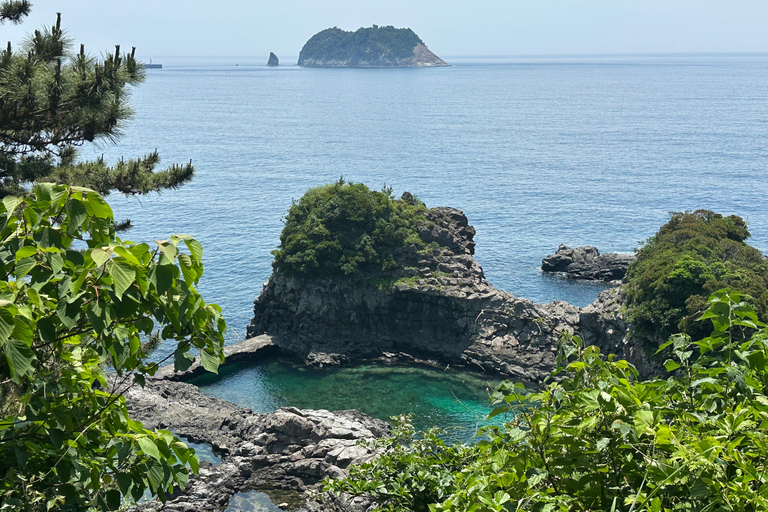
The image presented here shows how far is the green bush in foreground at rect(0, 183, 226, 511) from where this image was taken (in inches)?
211

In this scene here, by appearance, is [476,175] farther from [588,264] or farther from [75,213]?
[75,213]

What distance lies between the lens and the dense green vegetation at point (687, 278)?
40219 mm

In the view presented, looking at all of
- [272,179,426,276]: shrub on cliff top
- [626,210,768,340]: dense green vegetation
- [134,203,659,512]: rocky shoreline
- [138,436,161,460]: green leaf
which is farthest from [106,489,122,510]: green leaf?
[272,179,426,276]: shrub on cliff top

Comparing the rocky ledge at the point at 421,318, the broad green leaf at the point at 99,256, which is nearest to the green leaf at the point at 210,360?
the broad green leaf at the point at 99,256

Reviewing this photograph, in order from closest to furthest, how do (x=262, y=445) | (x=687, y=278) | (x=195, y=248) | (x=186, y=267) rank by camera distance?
(x=186, y=267)
(x=195, y=248)
(x=262, y=445)
(x=687, y=278)

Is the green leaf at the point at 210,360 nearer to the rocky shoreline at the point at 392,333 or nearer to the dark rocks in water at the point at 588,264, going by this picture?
the rocky shoreline at the point at 392,333

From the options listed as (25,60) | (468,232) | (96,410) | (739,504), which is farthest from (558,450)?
(468,232)

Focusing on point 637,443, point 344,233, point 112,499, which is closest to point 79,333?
point 112,499

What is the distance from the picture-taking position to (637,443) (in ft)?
17.0

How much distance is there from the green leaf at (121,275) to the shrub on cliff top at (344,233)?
49.8 m

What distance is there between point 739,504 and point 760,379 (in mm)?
2323

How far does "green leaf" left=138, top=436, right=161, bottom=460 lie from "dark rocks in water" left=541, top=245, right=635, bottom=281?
230 feet

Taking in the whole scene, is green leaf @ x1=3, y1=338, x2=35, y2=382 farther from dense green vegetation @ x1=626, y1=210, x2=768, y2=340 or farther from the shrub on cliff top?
the shrub on cliff top

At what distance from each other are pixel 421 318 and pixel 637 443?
4959cm
